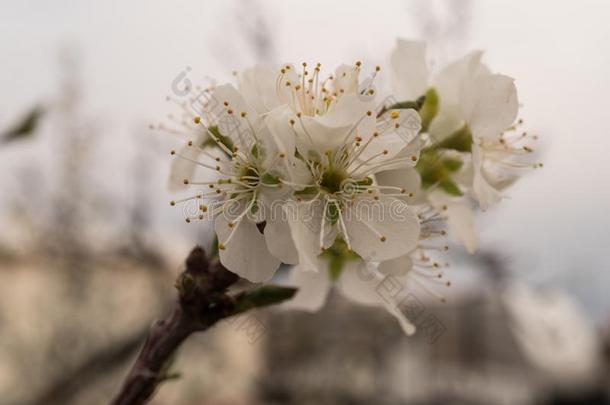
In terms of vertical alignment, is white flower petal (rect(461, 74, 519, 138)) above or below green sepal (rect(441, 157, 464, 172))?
above

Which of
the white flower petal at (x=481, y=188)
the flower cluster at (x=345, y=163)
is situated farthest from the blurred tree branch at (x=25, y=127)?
the white flower petal at (x=481, y=188)

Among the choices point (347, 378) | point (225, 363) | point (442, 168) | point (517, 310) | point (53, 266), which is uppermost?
point (442, 168)

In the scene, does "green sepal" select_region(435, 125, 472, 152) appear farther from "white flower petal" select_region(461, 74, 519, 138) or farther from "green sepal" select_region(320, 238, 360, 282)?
"green sepal" select_region(320, 238, 360, 282)

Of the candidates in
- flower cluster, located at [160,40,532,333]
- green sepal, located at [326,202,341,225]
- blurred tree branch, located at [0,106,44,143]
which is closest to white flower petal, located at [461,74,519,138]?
flower cluster, located at [160,40,532,333]

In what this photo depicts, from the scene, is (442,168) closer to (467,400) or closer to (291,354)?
(291,354)

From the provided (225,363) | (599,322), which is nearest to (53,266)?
(225,363)

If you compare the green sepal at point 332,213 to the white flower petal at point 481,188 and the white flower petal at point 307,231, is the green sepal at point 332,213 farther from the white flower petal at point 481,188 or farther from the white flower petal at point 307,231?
the white flower petal at point 481,188

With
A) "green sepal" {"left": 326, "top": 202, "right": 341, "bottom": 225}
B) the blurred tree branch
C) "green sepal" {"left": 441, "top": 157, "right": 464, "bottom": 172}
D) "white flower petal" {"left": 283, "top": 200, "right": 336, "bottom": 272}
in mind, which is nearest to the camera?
"white flower petal" {"left": 283, "top": 200, "right": 336, "bottom": 272}
